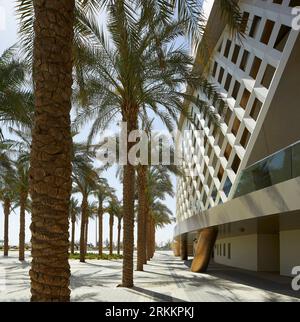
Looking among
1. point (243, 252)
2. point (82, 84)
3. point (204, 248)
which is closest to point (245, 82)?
point (204, 248)

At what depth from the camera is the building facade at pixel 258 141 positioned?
598 inches

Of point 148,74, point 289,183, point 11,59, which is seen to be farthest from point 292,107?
point 11,59

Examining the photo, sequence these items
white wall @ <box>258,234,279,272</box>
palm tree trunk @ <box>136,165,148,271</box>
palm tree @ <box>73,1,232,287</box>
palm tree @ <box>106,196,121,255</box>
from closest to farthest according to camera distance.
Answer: palm tree @ <box>73,1,232,287</box>, palm tree trunk @ <box>136,165,148,271</box>, white wall @ <box>258,234,279,272</box>, palm tree @ <box>106,196,121,255</box>

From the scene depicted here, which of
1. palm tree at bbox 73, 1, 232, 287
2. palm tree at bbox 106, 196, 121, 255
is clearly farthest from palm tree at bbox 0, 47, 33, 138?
palm tree at bbox 106, 196, 121, 255

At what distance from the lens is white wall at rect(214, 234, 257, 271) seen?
29.8 metres

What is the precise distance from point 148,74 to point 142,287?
8.23 m

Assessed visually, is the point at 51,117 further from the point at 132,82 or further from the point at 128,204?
the point at 128,204

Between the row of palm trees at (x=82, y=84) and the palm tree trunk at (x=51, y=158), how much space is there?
0.01 meters

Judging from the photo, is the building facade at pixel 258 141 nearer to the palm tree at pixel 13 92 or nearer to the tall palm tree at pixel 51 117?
the tall palm tree at pixel 51 117

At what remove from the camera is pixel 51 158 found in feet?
21.2

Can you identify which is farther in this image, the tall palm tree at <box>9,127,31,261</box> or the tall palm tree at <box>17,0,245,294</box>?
the tall palm tree at <box>9,127,31,261</box>

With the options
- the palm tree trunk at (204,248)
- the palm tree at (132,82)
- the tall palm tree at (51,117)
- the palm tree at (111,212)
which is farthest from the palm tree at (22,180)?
the tall palm tree at (51,117)

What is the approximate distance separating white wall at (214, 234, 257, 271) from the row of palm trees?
12.8 m

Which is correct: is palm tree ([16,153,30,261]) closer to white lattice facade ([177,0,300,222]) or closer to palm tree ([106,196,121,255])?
white lattice facade ([177,0,300,222])
